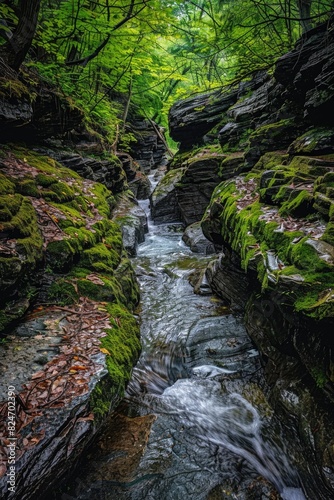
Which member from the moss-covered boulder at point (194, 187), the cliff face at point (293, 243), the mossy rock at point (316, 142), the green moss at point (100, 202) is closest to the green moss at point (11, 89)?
the green moss at point (100, 202)

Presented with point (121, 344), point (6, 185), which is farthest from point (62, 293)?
point (6, 185)

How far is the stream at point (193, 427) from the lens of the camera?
134 inches

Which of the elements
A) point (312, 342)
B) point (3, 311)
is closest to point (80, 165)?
point (3, 311)

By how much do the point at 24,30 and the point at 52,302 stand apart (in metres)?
5.71

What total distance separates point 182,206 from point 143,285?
6.77 meters

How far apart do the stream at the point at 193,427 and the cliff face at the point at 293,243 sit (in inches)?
16.7

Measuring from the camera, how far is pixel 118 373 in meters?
3.92

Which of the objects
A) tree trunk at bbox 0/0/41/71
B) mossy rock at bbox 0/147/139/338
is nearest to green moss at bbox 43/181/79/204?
mossy rock at bbox 0/147/139/338

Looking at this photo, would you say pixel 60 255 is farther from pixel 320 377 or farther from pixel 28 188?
pixel 320 377

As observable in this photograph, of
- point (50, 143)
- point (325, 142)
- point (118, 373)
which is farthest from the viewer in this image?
point (50, 143)

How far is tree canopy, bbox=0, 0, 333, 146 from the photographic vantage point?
18.0ft

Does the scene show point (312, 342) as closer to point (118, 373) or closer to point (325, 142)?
point (118, 373)

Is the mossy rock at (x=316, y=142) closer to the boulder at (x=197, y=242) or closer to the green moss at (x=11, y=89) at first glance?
the boulder at (x=197, y=242)

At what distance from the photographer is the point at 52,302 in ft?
15.9
